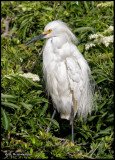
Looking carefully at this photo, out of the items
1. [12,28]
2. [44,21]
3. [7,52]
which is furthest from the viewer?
[12,28]

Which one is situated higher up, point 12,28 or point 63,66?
point 12,28

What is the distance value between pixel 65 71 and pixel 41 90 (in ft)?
1.34

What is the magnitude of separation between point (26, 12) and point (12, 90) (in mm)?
1163

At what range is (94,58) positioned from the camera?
2225 millimetres

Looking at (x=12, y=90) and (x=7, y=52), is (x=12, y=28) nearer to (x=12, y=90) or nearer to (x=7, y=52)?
(x=7, y=52)

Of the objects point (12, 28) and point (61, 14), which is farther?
point (12, 28)

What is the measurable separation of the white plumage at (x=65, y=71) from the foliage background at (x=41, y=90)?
12cm

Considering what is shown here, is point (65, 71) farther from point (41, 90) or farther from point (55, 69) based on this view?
point (41, 90)

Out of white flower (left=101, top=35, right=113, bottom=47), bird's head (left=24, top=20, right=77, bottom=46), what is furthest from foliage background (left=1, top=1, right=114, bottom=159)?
bird's head (left=24, top=20, right=77, bottom=46)

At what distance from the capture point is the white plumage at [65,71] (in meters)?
2.12

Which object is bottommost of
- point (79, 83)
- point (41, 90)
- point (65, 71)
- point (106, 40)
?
point (41, 90)

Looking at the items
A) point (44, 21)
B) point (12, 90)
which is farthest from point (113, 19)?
point (12, 90)

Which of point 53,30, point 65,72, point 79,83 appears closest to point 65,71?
point 65,72

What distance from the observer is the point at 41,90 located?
2479mm
